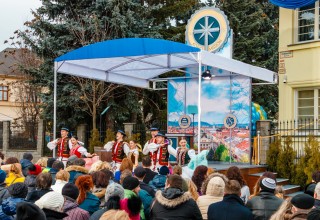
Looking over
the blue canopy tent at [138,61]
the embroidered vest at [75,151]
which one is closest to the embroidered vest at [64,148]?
the embroidered vest at [75,151]

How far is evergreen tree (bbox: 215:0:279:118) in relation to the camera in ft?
91.8

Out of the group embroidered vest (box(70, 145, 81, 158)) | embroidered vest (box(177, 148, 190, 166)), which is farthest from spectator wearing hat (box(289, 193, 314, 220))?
embroidered vest (box(70, 145, 81, 158))

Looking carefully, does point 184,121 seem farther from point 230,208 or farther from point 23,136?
point 230,208

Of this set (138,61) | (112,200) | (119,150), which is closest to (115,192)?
(112,200)

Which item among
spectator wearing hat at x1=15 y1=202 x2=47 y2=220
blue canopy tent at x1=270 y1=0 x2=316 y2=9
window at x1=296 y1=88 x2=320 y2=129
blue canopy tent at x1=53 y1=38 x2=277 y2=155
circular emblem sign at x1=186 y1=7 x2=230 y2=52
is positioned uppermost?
Answer: blue canopy tent at x1=270 y1=0 x2=316 y2=9

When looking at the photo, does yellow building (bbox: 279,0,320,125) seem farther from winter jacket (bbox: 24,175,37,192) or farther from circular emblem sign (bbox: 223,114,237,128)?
winter jacket (bbox: 24,175,37,192)

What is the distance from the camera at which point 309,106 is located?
55.6 ft

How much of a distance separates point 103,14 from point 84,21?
959 millimetres

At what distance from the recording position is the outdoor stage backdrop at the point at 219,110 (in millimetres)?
17078

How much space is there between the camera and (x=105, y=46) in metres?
14.2

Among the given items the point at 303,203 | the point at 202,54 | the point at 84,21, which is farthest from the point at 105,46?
the point at 303,203

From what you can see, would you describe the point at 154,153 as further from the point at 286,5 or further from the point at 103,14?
the point at 103,14

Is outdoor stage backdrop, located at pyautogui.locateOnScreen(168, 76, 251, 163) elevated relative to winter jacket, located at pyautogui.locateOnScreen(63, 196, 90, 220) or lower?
elevated

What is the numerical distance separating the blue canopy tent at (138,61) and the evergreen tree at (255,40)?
411 inches
